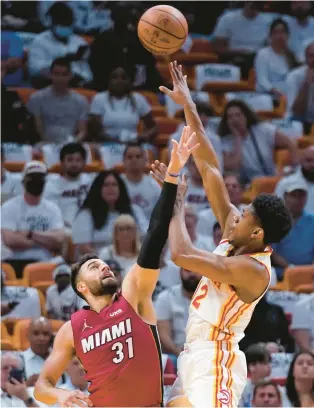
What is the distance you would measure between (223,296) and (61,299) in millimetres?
3455

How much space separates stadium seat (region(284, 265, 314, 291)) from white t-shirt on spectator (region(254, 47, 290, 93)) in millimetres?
3233

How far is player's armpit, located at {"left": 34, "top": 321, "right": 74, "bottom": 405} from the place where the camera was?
5932 millimetres

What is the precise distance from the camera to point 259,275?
5957 millimetres

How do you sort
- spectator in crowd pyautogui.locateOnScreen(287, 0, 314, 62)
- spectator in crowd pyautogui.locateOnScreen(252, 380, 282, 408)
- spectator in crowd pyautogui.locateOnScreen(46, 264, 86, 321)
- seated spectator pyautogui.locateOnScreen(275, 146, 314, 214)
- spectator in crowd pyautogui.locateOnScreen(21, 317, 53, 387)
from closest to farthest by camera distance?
spectator in crowd pyautogui.locateOnScreen(252, 380, 282, 408), spectator in crowd pyautogui.locateOnScreen(21, 317, 53, 387), spectator in crowd pyautogui.locateOnScreen(46, 264, 86, 321), seated spectator pyautogui.locateOnScreen(275, 146, 314, 214), spectator in crowd pyautogui.locateOnScreen(287, 0, 314, 62)

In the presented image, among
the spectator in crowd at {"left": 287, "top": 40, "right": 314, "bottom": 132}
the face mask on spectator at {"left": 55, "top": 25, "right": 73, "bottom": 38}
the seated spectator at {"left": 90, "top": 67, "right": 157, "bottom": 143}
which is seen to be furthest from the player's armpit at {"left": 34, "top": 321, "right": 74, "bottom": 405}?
the spectator in crowd at {"left": 287, "top": 40, "right": 314, "bottom": 132}

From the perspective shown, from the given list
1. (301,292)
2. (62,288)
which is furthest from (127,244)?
(301,292)

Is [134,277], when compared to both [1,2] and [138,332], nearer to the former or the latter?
[138,332]

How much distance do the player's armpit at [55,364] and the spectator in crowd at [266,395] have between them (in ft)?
8.68

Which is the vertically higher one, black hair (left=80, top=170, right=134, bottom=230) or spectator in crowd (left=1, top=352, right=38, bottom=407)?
black hair (left=80, top=170, right=134, bottom=230)

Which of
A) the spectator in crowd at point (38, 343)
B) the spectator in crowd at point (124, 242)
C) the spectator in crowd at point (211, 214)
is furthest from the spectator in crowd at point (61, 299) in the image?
the spectator in crowd at point (211, 214)

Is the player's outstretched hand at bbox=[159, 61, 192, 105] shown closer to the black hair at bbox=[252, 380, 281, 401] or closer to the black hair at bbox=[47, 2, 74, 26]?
the black hair at bbox=[252, 380, 281, 401]

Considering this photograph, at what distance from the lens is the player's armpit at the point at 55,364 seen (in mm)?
5932

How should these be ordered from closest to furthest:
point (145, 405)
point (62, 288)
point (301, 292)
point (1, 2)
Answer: point (145, 405) → point (62, 288) → point (301, 292) → point (1, 2)

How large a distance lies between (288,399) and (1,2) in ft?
19.7
